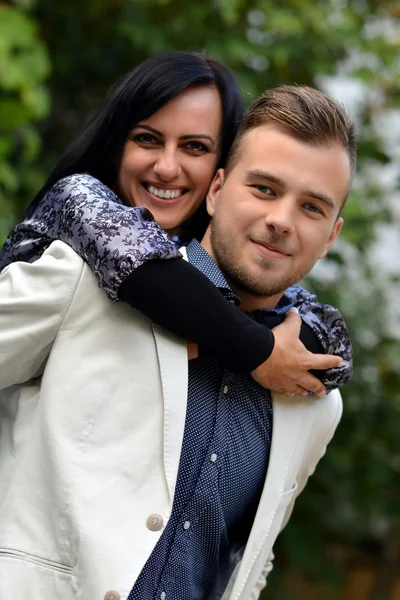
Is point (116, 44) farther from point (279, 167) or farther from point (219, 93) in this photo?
point (279, 167)

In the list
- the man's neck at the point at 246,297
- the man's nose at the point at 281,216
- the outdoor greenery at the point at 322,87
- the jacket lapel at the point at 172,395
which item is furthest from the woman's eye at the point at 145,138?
the outdoor greenery at the point at 322,87

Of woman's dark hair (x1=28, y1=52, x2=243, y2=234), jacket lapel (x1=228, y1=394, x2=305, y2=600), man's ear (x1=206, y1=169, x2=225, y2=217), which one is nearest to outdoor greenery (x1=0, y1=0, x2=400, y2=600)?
woman's dark hair (x1=28, y1=52, x2=243, y2=234)

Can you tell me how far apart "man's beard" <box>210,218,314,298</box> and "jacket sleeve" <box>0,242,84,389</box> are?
0.32m

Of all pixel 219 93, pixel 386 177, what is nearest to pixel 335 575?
pixel 386 177

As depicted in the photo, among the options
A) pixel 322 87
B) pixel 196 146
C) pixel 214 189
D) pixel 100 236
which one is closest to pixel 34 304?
pixel 100 236

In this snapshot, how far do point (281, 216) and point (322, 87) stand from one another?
7.93 feet

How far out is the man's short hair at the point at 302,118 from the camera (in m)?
1.81

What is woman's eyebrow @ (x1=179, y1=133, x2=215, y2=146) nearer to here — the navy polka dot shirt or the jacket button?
the navy polka dot shirt

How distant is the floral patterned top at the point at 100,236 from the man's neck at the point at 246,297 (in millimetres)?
99

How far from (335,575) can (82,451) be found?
250cm

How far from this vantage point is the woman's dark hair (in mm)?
2006

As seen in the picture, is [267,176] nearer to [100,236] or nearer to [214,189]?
[214,189]

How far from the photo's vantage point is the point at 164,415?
65.4 inches

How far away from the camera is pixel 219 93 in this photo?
6.88ft
